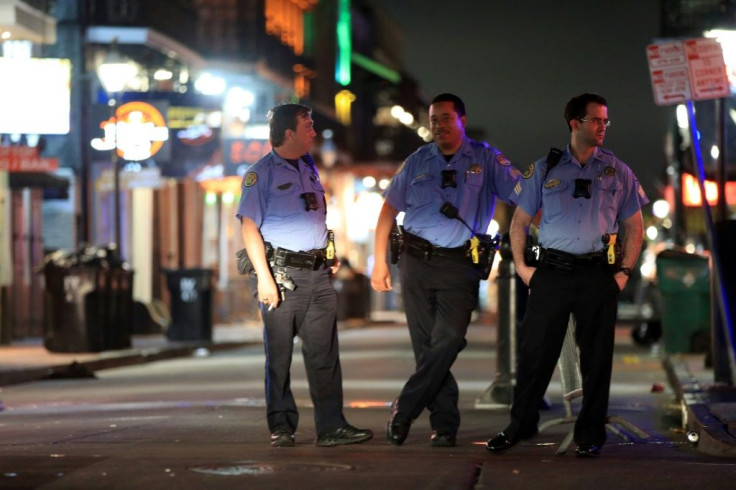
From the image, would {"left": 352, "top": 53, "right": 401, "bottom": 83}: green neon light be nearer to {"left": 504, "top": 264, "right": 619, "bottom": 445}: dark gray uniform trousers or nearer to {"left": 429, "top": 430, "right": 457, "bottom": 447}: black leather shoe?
{"left": 429, "top": 430, "right": 457, "bottom": 447}: black leather shoe

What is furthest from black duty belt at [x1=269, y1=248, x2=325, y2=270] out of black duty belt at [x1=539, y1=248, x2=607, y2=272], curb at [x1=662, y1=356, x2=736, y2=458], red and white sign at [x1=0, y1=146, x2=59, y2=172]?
red and white sign at [x1=0, y1=146, x2=59, y2=172]

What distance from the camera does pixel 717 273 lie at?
14.0 metres

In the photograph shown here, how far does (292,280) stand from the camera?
10016mm

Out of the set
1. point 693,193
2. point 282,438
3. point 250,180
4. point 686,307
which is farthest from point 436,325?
point 693,193

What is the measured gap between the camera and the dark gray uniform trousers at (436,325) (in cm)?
977

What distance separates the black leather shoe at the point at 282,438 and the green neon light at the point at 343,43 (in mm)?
58516

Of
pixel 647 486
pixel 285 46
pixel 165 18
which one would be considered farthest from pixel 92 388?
pixel 285 46

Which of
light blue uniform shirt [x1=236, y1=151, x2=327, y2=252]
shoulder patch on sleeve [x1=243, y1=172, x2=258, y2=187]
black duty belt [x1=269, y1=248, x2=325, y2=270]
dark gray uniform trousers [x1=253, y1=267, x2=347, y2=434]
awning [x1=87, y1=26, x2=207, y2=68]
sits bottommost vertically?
dark gray uniform trousers [x1=253, y1=267, x2=347, y2=434]

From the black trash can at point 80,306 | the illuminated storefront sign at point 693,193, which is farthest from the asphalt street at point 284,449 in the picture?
the illuminated storefront sign at point 693,193

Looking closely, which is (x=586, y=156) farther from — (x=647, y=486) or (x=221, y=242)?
(x=221, y=242)

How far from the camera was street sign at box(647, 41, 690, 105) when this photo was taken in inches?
543

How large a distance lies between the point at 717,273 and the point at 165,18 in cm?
2391

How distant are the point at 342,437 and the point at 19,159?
15.2m

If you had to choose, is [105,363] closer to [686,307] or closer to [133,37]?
[686,307]
